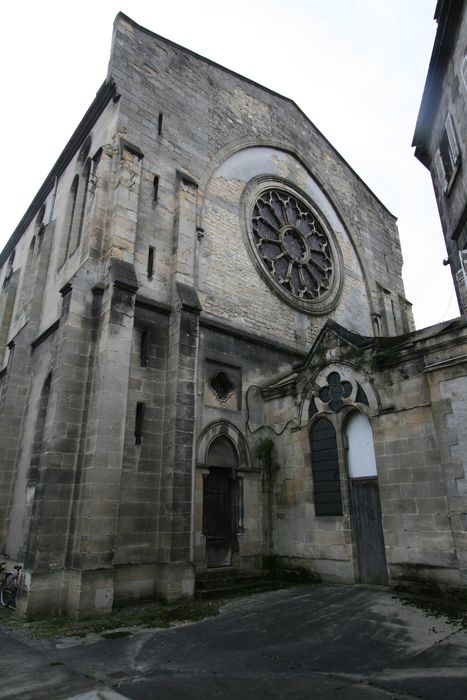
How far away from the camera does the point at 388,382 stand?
1012cm

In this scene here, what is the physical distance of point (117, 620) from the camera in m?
8.03

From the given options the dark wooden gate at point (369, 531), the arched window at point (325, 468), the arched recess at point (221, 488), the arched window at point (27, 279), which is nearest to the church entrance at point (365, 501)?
the dark wooden gate at point (369, 531)

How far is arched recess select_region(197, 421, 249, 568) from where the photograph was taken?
11102 millimetres

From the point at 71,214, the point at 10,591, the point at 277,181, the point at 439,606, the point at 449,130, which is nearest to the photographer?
the point at 439,606

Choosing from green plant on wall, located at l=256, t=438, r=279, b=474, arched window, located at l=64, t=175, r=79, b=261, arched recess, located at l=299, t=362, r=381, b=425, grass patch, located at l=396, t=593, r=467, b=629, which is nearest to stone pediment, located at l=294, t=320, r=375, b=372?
arched recess, located at l=299, t=362, r=381, b=425

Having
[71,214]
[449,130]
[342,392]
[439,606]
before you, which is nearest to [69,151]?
[71,214]

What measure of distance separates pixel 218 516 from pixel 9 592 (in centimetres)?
482

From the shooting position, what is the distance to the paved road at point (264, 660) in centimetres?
470

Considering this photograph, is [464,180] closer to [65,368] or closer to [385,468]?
[385,468]

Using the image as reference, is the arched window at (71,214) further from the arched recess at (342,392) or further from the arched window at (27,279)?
the arched recess at (342,392)

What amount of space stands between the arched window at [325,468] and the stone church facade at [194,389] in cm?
4

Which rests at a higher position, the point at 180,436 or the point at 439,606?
the point at 180,436

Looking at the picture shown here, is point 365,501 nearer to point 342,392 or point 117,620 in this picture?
point 342,392

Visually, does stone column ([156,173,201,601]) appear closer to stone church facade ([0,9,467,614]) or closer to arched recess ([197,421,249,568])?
stone church facade ([0,9,467,614])
